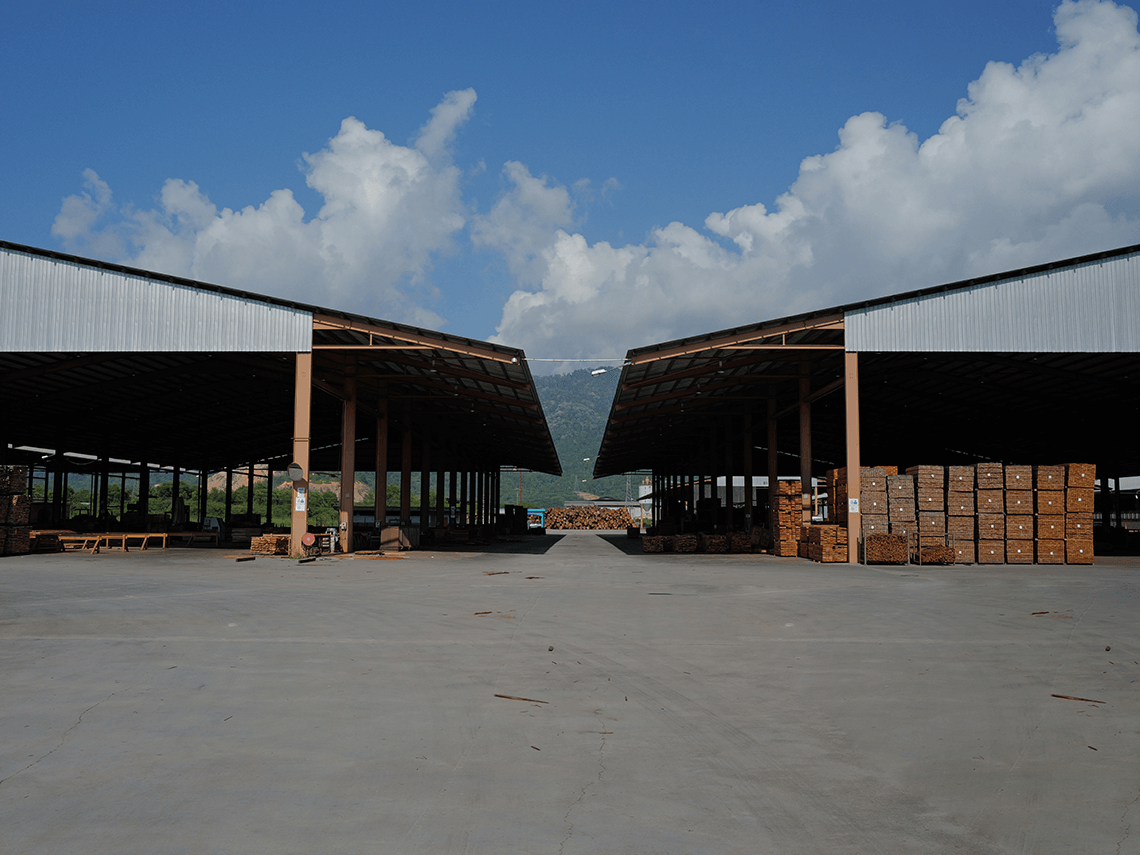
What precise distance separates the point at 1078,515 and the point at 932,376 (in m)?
8.79

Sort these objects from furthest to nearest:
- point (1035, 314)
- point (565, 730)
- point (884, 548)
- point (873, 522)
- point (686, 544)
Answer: point (686, 544) < point (873, 522) < point (884, 548) < point (1035, 314) < point (565, 730)

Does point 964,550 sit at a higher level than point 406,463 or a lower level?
lower

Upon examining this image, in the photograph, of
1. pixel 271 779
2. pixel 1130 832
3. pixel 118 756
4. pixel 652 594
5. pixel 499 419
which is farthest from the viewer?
pixel 499 419

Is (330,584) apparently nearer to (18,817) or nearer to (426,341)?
(426,341)

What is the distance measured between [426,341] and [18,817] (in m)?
22.2

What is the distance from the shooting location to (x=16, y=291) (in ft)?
82.9

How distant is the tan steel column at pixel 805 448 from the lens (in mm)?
29656

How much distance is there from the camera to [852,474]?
25344mm

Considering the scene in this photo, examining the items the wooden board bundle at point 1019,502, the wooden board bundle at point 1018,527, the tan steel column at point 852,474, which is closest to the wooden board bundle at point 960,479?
the wooden board bundle at point 1019,502

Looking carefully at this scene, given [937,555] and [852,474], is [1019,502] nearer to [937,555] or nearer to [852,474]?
[937,555]

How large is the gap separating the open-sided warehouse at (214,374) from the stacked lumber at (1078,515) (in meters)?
18.4

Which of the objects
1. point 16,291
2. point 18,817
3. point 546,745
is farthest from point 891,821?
point 16,291

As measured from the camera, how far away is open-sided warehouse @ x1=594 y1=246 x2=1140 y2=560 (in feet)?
81.3

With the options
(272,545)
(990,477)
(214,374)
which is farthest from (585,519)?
(990,477)
